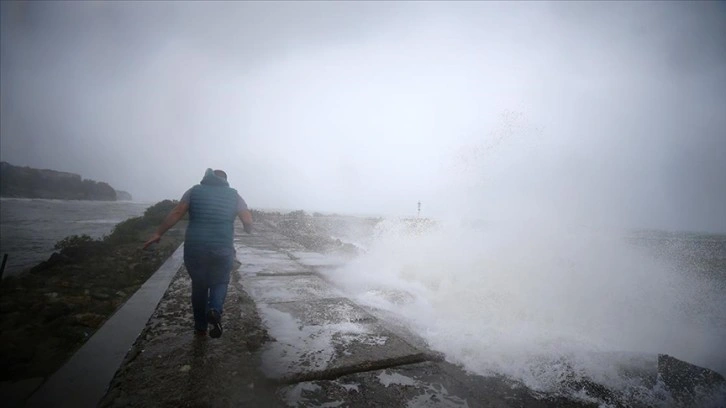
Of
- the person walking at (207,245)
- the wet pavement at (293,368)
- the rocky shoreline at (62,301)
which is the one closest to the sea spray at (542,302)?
the wet pavement at (293,368)

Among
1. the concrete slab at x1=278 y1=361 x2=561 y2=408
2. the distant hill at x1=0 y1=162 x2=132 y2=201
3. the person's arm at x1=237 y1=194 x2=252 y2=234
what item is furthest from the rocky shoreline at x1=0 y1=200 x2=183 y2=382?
the distant hill at x1=0 y1=162 x2=132 y2=201

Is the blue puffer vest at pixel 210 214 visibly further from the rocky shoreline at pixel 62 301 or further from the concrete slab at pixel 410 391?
the rocky shoreline at pixel 62 301

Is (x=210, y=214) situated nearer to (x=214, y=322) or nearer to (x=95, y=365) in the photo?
(x=214, y=322)

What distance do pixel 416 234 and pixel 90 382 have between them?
1099 centimetres

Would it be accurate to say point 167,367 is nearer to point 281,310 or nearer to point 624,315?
point 281,310

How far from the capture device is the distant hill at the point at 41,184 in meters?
70.1

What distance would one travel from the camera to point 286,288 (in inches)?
200

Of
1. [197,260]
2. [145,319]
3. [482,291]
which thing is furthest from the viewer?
[482,291]

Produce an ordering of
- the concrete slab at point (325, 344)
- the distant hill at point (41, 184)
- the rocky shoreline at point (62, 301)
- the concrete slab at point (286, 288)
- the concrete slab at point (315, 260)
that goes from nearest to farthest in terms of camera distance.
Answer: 1. the concrete slab at point (325, 344)
2. the rocky shoreline at point (62, 301)
3. the concrete slab at point (286, 288)
4. the concrete slab at point (315, 260)
5. the distant hill at point (41, 184)

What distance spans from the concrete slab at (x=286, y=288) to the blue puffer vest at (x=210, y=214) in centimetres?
173

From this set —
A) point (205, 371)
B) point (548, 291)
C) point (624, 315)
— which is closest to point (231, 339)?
point (205, 371)

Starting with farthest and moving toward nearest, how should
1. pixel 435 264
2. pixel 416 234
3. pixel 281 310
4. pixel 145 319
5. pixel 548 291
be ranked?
pixel 416 234 < pixel 435 264 < pixel 548 291 < pixel 281 310 < pixel 145 319

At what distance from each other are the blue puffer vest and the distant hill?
10236cm

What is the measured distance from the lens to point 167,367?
2344 millimetres
